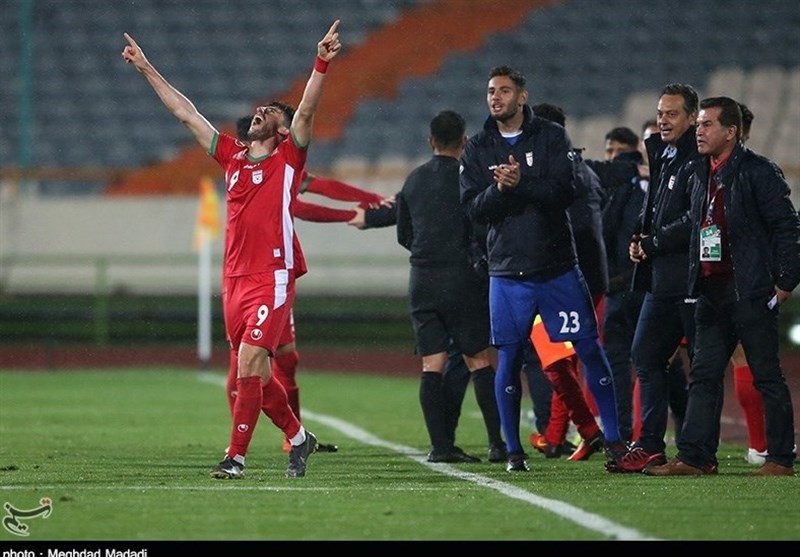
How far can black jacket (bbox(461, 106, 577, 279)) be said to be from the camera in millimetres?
9453

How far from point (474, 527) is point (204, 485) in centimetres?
216

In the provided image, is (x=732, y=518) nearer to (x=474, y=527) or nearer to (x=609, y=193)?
(x=474, y=527)

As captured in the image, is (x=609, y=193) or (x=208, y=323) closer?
(x=609, y=193)

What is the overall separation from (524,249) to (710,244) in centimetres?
108

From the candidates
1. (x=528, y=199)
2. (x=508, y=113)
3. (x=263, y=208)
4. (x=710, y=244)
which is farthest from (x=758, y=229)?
(x=263, y=208)

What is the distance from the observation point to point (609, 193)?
37.4 feet

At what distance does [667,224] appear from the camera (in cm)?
948

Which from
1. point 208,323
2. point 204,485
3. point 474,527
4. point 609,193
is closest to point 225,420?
point 609,193

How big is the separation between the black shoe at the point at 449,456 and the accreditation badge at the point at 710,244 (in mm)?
2049

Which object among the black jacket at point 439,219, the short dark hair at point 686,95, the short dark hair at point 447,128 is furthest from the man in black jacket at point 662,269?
the short dark hair at point 447,128

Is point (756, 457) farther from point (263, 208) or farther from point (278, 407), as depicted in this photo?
point (263, 208)

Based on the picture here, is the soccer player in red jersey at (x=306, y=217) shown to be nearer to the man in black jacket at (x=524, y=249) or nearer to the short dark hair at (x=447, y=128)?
the short dark hair at (x=447, y=128)

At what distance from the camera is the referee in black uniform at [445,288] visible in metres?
10.3
